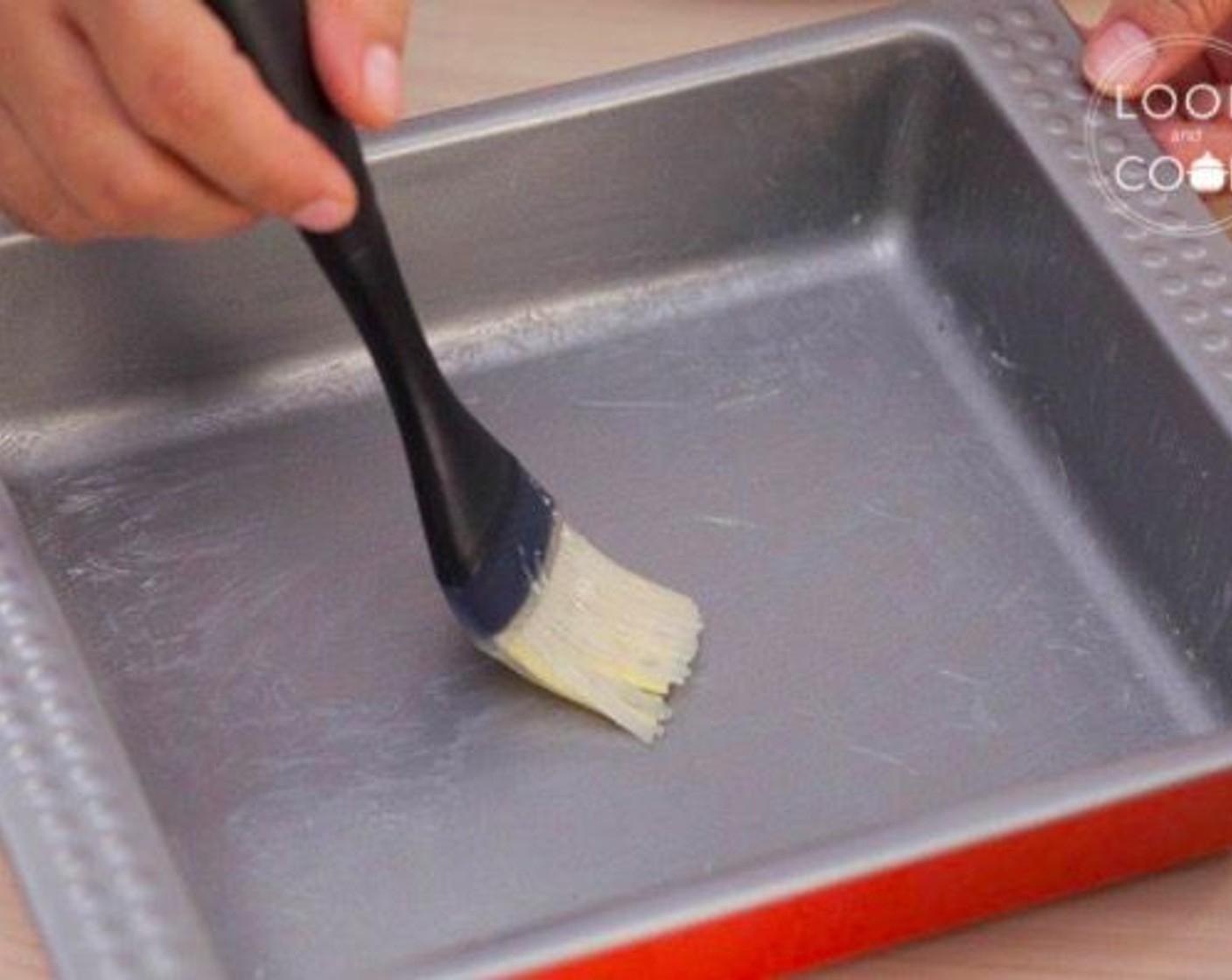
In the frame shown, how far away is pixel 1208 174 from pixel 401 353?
1.01 ft

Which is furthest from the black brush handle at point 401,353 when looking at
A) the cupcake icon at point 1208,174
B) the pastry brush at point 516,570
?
the cupcake icon at point 1208,174

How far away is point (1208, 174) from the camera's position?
96 centimetres

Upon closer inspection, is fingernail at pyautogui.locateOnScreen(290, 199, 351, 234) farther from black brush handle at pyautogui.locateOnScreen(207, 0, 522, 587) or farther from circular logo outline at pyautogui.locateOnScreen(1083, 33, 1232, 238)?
circular logo outline at pyautogui.locateOnScreen(1083, 33, 1232, 238)

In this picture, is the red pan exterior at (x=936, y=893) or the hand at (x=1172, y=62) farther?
the hand at (x=1172, y=62)

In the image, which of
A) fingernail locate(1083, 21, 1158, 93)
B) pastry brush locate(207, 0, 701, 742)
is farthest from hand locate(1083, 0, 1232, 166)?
pastry brush locate(207, 0, 701, 742)

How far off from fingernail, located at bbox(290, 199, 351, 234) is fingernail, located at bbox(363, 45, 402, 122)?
0.09 feet

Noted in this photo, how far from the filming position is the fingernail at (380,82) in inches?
28.9

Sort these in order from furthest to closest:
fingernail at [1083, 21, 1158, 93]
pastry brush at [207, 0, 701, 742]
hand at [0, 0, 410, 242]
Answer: fingernail at [1083, 21, 1158, 93]
pastry brush at [207, 0, 701, 742]
hand at [0, 0, 410, 242]

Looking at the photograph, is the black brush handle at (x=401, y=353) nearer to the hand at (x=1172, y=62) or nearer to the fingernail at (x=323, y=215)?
the fingernail at (x=323, y=215)

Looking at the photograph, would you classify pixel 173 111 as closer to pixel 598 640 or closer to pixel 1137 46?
pixel 598 640

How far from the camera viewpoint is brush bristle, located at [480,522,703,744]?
0.84 m

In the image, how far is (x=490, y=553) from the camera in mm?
831

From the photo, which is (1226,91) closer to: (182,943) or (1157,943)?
(1157,943)

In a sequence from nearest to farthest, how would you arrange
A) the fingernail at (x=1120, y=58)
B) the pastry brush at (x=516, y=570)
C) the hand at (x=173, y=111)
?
the hand at (x=173, y=111)
the pastry brush at (x=516, y=570)
the fingernail at (x=1120, y=58)
